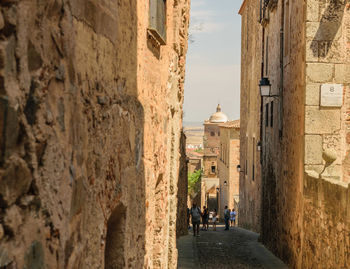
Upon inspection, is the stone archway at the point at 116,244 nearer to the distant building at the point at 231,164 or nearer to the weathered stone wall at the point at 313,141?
the weathered stone wall at the point at 313,141

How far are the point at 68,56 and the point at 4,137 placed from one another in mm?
801

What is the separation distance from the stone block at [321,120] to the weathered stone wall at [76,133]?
17.6ft

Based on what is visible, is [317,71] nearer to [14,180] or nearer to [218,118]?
[14,180]

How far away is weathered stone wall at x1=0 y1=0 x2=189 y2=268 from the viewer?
1.85m

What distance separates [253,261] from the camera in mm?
12617

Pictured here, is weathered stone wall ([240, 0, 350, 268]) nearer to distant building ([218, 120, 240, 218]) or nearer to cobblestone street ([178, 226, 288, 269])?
cobblestone street ([178, 226, 288, 269])

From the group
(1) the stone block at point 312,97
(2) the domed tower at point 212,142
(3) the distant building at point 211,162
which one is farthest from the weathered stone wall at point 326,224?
(2) the domed tower at point 212,142

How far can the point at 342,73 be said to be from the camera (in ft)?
34.7

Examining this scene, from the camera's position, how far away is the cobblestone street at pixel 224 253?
1192cm

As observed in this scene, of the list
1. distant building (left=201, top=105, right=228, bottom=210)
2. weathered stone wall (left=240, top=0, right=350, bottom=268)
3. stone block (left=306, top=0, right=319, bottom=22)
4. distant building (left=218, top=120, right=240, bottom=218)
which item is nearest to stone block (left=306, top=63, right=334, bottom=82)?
weathered stone wall (left=240, top=0, right=350, bottom=268)

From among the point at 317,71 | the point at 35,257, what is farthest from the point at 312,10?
the point at 35,257

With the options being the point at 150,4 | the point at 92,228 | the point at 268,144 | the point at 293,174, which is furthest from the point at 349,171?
the point at 92,228

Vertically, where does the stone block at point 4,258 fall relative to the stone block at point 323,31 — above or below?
below

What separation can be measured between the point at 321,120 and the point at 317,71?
930 millimetres
